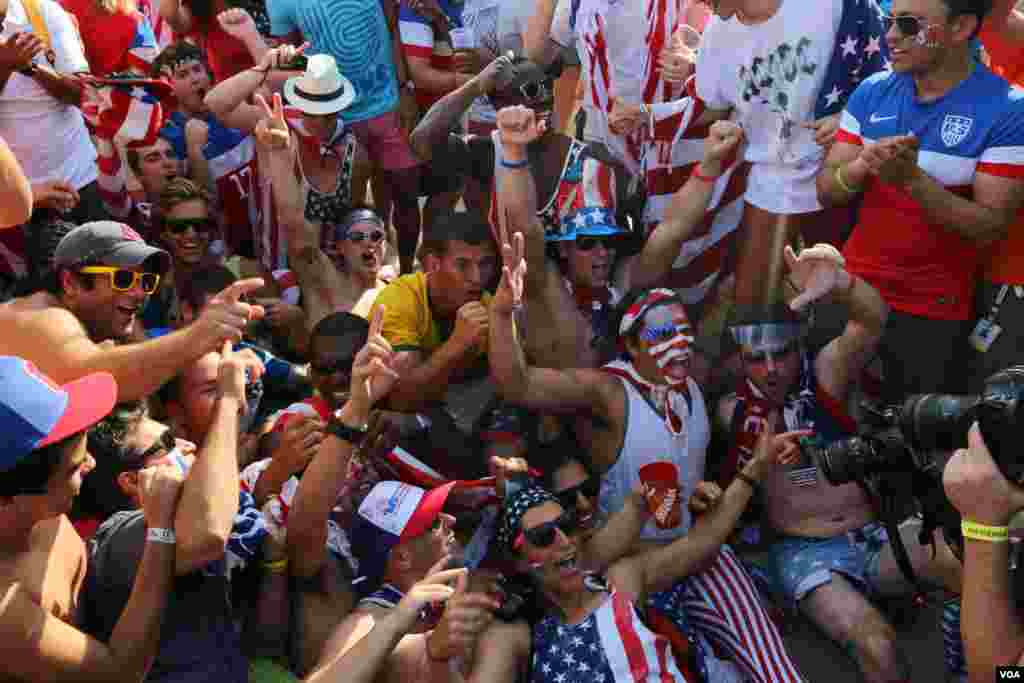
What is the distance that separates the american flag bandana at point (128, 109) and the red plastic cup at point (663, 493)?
2834 mm

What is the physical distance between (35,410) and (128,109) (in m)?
3.07

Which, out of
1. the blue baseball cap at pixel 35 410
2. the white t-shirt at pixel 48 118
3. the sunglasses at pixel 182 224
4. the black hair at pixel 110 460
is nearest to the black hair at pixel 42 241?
the white t-shirt at pixel 48 118

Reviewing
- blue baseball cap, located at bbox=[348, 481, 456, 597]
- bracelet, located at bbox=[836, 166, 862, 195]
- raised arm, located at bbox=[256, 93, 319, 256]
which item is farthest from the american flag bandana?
bracelet, located at bbox=[836, 166, 862, 195]

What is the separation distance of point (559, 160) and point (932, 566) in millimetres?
2323

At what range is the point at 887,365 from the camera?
4.58m

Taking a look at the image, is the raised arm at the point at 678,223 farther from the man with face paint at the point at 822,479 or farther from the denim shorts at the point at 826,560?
the denim shorts at the point at 826,560

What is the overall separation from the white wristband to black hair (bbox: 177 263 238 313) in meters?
2.11

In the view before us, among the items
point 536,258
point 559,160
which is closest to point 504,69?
point 559,160

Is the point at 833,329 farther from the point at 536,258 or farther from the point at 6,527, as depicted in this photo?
the point at 6,527

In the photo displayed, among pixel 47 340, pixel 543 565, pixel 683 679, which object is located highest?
pixel 47 340

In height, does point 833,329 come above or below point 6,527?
below

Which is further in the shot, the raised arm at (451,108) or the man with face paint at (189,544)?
the raised arm at (451,108)

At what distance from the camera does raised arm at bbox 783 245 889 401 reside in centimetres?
417

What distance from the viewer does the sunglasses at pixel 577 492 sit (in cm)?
436
